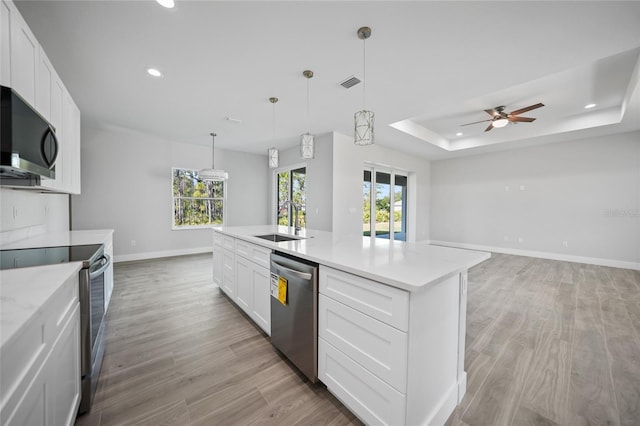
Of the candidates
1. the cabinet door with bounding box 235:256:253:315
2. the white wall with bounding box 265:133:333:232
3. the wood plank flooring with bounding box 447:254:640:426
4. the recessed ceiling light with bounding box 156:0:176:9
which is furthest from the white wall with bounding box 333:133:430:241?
the recessed ceiling light with bounding box 156:0:176:9

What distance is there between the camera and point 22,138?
1.34 metres

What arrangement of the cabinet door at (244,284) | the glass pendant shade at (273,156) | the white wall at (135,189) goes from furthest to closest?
the white wall at (135,189) < the glass pendant shade at (273,156) < the cabinet door at (244,284)

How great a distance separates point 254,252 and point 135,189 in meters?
4.41

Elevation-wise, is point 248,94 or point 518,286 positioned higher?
point 248,94

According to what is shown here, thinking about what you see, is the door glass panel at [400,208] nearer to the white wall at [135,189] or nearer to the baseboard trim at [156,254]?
the white wall at [135,189]

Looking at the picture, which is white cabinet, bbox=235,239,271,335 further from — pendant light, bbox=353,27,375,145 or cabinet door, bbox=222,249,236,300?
pendant light, bbox=353,27,375,145

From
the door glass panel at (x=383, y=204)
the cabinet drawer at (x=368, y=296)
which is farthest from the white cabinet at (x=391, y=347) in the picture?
the door glass panel at (x=383, y=204)

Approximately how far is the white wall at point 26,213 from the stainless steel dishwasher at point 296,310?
2.36 metres

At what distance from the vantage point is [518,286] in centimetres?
365

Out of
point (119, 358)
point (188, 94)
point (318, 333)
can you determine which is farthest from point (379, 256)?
point (188, 94)

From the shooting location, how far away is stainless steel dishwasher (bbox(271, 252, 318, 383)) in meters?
1.59

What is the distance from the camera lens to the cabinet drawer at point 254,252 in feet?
6.90

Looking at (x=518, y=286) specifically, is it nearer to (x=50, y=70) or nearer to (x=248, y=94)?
(x=248, y=94)

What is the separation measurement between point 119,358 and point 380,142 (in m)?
5.41
